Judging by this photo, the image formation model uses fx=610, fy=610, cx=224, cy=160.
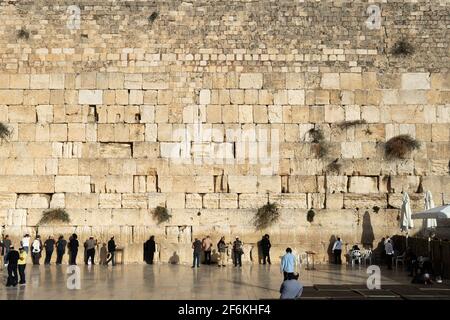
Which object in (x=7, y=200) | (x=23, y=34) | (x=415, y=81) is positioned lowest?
(x=7, y=200)

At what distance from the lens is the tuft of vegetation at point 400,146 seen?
655 inches

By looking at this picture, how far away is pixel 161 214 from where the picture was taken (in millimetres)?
16141

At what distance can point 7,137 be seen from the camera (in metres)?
16.6

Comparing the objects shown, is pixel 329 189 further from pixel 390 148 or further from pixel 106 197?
pixel 106 197

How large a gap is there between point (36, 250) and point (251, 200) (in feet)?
18.7

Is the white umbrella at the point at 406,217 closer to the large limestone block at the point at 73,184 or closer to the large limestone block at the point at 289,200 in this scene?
the large limestone block at the point at 289,200

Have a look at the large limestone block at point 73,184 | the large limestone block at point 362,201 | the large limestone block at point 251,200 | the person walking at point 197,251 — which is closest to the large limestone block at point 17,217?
the large limestone block at point 73,184

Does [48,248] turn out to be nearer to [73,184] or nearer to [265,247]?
[73,184]

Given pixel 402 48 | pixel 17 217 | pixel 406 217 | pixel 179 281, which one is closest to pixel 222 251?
pixel 179 281

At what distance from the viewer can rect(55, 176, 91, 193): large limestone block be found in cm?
1634

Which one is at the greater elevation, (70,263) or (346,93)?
(346,93)

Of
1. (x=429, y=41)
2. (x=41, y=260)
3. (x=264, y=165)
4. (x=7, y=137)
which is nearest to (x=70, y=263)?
(x=41, y=260)
